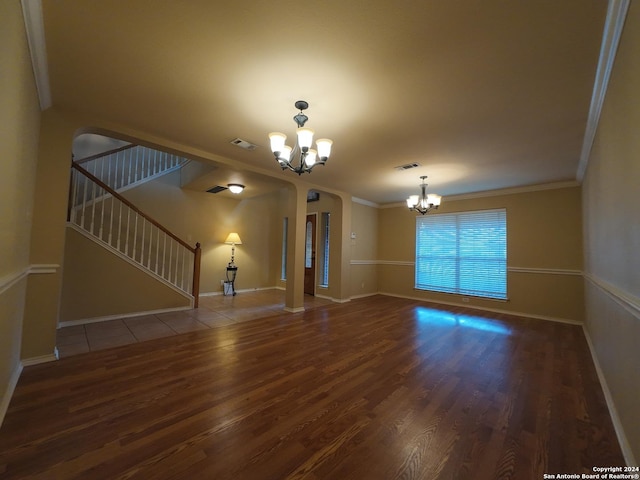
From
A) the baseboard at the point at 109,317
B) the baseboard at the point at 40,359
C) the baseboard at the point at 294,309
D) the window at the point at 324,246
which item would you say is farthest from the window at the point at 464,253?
the baseboard at the point at 40,359

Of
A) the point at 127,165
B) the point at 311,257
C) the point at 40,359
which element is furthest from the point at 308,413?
the point at 127,165

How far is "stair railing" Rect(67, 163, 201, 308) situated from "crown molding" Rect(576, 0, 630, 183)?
5.40 metres

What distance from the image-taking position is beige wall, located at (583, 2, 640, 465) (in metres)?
1.31

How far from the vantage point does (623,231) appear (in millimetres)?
1593

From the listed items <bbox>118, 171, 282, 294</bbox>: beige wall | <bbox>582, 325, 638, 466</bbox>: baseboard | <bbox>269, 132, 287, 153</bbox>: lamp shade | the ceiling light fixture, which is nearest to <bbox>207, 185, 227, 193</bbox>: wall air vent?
<bbox>118, 171, 282, 294</bbox>: beige wall

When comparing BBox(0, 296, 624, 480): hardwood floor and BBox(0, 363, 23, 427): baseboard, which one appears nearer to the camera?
→ BBox(0, 296, 624, 480): hardwood floor

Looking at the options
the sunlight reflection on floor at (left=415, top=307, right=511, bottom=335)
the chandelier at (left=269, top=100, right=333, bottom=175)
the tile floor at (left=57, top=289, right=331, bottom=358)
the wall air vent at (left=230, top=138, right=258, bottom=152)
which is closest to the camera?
the chandelier at (left=269, top=100, right=333, bottom=175)

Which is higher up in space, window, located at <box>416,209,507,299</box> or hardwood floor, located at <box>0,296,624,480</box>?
window, located at <box>416,209,507,299</box>

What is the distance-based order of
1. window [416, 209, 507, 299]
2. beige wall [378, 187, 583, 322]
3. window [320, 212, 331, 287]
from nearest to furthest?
beige wall [378, 187, 583, 322]
window [416, 209, 507, 299]
window [320, 212, 331, 287]

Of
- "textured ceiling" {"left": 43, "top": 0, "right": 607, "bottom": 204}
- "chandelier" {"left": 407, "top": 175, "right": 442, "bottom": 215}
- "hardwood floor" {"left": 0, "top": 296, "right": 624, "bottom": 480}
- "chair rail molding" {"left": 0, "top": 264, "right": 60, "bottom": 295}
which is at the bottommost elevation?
"hardwood floor" {"left": 0, "top": 296, "right": 624, "bottom": 480}

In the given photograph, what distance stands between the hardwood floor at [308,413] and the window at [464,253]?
2.17 m

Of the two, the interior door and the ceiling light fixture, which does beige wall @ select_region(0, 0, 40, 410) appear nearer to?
the ceiling light fixture

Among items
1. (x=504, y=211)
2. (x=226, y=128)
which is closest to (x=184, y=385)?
(x=226, y=128)

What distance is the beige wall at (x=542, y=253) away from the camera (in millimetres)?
4363
